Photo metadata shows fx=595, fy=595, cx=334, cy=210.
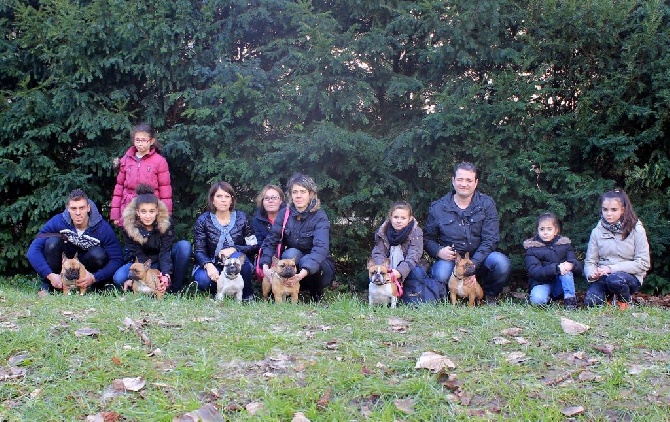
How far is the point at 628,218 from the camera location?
6414mm

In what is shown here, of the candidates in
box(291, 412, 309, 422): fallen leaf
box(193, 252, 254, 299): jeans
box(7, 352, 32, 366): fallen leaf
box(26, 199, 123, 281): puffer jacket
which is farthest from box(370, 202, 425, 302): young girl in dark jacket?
box(7, 352, 32, 366): fallen leaf

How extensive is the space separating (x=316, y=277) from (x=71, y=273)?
109 inches

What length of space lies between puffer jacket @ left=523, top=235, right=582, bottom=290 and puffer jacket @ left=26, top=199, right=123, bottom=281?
192 inches

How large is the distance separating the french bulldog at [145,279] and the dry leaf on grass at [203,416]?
139 inches

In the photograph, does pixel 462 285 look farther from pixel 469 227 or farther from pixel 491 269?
pixel 469 227

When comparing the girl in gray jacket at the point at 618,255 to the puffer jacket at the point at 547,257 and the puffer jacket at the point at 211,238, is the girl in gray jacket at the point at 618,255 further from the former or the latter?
the puffer jacket at the point at 211,238

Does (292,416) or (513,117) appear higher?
(513,117)

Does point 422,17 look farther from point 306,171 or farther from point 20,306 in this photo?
point 20,306

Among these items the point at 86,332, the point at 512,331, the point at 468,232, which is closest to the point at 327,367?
the point at 512,331

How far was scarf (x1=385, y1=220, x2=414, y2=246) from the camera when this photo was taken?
22.1 feet

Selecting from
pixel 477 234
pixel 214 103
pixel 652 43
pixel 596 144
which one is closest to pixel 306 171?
pixel 214 103

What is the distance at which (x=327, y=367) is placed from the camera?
3666 millimetres

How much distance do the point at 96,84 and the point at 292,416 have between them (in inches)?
252

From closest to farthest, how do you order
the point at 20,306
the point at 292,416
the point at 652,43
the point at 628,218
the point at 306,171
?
1. the point at 292,416
2. the point at 20,306
3. the point at 628,218
4. the point at 652,43
5. the point at 306,171
